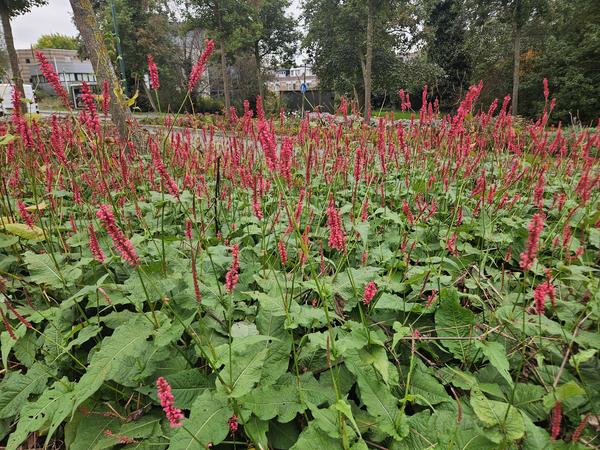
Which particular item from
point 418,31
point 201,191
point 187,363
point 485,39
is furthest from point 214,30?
point 187,363

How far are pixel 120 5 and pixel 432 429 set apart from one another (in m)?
38.0

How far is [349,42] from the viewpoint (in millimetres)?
28156

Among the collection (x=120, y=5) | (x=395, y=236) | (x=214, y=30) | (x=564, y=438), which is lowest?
(x=564, y=438)

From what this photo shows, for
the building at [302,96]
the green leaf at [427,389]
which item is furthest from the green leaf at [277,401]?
the building at [302,96]

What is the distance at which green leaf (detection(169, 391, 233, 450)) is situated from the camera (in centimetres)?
112

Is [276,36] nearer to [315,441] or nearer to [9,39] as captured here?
[9,39]

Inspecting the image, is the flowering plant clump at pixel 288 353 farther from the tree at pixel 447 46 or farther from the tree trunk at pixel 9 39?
the tree at pixel 447 46

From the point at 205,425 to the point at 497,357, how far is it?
103cm

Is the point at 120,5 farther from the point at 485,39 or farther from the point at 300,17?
the point at 485,39

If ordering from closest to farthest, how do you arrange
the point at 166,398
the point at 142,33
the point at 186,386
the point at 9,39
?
the point at 166,398, the point at 186,386, the point at 9,39, the point at 142,33

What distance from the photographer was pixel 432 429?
1.20 metres

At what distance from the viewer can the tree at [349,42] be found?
26.9 metres

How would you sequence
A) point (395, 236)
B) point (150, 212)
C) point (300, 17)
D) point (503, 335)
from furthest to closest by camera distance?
point (300, 17) < point (150, 212) < point (395, 236) < point (503, 335)

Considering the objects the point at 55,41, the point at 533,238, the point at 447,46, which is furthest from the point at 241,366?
the point at 55,41
